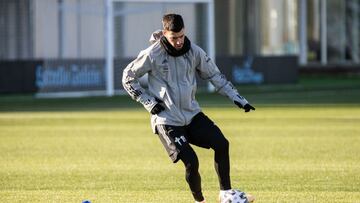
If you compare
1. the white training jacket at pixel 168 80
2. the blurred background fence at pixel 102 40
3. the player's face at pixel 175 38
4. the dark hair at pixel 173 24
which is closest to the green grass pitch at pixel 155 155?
the white training jacket at pixel 168 80

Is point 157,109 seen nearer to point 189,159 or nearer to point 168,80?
point 168,80

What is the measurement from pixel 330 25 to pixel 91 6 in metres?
19.9

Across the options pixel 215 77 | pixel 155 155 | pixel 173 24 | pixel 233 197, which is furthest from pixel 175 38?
pixel 155 155

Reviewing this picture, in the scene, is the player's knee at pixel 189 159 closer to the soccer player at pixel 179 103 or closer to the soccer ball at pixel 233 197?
the soccer player at pixel 179 103

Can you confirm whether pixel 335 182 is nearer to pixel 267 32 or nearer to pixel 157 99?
pixel 157 99

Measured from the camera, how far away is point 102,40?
130 feet

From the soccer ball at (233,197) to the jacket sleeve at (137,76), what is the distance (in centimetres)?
111

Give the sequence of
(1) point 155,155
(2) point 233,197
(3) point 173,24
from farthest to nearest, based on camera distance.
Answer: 1. (1) point 155,155
2. (2) point 233,197
3. (3) point 173,24

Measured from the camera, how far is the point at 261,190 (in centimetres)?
1282

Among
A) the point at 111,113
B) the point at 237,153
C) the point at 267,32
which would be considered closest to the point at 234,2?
the point at 267,32

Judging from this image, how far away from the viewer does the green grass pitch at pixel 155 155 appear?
502 inches

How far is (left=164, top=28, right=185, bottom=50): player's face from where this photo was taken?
10.6m

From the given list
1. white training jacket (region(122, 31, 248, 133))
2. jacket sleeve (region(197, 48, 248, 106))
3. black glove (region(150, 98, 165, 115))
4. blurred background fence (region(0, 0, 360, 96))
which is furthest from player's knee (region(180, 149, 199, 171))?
blurred background fence (region(0, 0, 360, 96))

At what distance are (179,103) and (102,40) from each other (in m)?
29.0
